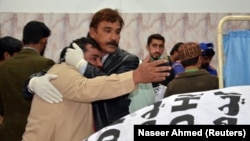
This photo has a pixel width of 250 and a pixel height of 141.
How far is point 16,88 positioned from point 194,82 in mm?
978

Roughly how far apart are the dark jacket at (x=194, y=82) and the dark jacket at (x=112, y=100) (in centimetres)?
59

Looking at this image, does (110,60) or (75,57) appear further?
(110,60)

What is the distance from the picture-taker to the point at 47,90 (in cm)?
161

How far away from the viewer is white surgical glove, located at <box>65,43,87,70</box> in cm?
163

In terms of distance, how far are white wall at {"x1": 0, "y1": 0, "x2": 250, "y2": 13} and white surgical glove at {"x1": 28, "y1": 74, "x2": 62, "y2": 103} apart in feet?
8.76

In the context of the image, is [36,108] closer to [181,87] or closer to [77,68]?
[77,68]

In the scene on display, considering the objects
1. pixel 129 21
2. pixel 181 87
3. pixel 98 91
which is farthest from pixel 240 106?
pixel 129 21

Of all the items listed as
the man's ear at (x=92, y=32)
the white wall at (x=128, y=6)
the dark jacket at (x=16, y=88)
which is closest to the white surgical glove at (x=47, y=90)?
the man's ear at (x=92, y=32)

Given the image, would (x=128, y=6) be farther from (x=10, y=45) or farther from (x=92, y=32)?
(x=92, y=32)

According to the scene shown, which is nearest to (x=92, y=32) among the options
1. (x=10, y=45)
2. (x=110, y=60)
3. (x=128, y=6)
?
(x=110, y=60)

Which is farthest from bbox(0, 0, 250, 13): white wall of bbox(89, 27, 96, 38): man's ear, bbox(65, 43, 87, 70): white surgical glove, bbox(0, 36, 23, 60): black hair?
bbox(65, 43, 87, 70): white surgical glove

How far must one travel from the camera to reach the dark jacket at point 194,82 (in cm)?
229

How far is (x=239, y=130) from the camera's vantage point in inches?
32.4

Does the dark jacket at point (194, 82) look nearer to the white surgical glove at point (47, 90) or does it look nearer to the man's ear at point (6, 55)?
the white surgical glove at point (47, 90)
